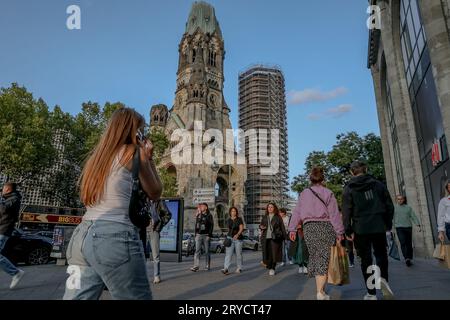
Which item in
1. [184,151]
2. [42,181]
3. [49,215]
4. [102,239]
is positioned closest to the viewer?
[102,239]

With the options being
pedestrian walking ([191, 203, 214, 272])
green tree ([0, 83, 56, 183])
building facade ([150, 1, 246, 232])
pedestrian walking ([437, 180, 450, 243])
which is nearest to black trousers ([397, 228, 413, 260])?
pedestrian walking ([437, 180, 450, 243])

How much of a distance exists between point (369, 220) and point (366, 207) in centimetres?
20

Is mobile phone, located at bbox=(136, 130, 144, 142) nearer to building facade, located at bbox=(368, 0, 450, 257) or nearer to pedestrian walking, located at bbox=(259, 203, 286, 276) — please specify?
pedestrian walking, located at bbox=(259, 203, 286, 276)

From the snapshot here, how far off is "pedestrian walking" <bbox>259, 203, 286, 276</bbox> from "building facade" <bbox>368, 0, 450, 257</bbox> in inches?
218

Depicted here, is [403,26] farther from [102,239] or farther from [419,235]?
[102,239]

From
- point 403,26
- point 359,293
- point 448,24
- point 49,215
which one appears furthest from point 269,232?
point 49,215

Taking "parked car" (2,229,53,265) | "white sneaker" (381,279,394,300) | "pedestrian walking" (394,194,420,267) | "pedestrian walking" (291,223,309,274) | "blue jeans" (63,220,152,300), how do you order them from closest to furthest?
"blue jeans" (63,220,152,300)
"white sneaker" (381,279,394,300)
"pedestrian walking" (291,223,309,274)
"pedestrian walking" (394,194,420,267)
"parked car" (2,229,53,265)

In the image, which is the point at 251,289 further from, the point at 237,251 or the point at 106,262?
the point at 106,262

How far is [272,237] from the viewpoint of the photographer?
884 centimetres

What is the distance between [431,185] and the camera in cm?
1333

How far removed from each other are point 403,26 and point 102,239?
57.3 ft

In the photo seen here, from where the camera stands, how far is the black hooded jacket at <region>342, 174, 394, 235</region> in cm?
472

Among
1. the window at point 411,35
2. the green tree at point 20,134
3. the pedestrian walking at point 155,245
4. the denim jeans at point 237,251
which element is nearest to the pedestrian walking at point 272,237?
the denim jeans at point 237,251

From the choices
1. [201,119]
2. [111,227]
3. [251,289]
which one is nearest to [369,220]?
[251,289]
